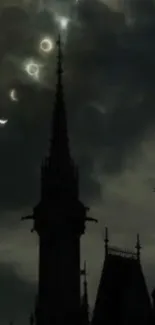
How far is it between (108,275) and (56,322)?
12.8 m

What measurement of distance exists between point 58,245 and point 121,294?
15.7m

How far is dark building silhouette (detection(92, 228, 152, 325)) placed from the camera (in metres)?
112

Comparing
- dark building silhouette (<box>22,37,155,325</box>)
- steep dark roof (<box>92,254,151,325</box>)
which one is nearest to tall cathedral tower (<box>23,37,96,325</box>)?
dark building silhouette (<box>22,37,155,325</box>)

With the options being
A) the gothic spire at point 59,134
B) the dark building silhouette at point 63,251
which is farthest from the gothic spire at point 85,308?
the gothic spire at point 59,134

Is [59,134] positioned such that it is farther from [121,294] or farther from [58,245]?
[121,294]

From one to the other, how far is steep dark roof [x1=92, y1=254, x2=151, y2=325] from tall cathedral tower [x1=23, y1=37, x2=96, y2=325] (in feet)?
33.0

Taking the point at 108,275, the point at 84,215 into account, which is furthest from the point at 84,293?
the point at 84,215

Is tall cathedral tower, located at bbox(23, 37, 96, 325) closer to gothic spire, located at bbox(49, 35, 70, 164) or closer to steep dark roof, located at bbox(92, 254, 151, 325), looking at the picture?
gothic spire, located at bbox(49, 35, 70, 164)

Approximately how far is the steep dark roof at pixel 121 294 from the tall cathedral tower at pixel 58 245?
10071mm

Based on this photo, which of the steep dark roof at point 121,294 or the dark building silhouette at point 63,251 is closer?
the steep dark roof at point 121,294

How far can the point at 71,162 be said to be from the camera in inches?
5290

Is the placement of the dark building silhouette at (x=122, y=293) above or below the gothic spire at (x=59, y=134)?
below

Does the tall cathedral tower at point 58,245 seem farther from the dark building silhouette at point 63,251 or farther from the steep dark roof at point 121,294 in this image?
the steep dark roof at point 121,294

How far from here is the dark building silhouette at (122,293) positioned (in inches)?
4392
